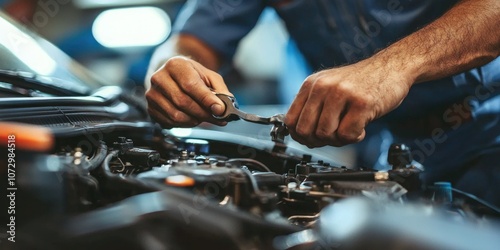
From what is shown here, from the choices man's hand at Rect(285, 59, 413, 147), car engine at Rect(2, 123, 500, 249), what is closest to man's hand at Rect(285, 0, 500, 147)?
man's hand at Rect(285, 59, 413, 147)

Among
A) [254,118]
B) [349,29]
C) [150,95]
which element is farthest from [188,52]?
[254,118]

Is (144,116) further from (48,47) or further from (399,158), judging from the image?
(399,158)

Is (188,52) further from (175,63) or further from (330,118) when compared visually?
(330,118)

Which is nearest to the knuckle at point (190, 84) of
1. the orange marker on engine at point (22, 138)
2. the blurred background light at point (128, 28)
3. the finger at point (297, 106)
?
the finger at point (297, 106)

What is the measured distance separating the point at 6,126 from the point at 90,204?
0.14 metres

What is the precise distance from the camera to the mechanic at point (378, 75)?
2.89 ft

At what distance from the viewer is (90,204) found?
62cm

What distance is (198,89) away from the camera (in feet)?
3.34

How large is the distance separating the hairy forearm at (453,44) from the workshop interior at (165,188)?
0.20m

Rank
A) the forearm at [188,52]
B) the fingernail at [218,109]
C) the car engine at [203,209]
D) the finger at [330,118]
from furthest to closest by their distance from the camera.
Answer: the forearm at [188,52], the fingernail at [218,109], the finger at [330,118], the car engine at [203,209]

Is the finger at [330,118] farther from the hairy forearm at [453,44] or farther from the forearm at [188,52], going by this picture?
the forearm at [188,52]

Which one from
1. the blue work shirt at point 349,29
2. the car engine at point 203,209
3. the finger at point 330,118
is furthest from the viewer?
the blue work shirt at point 349,29

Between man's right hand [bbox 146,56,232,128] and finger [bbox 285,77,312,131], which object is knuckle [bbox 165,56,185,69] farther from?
finger [bbox 285,77,312,131]

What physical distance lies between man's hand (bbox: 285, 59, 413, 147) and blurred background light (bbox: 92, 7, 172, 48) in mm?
4031
